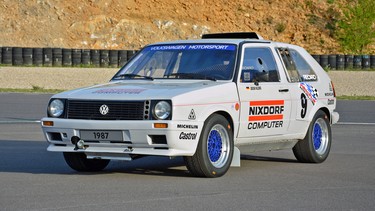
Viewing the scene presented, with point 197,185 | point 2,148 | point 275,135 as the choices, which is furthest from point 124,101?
point 2,148

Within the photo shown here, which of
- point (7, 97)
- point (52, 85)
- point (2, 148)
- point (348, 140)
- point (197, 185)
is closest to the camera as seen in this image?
point (197, 185)

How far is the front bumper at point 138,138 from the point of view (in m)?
9.52

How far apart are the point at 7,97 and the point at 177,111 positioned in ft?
59.4

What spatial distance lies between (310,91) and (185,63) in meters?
1.83

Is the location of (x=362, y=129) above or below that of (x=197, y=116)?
below

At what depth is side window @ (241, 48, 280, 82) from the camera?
10781 mm

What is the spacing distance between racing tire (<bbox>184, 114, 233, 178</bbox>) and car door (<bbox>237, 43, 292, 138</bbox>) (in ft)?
1.08

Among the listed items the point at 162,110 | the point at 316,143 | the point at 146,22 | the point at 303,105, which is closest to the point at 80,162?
the point at 162,110

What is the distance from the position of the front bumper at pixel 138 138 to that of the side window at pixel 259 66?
1.28 metres

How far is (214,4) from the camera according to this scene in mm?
55062

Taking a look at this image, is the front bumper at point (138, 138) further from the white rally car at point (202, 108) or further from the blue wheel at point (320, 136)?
the blue wheel at point (320, 136)

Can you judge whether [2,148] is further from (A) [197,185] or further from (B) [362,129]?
(B) [362,129]

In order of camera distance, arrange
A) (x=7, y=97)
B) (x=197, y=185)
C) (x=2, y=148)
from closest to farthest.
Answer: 1. (x=197, y=185)
2. (x=2, y=148)
3. (x=7, y=97)

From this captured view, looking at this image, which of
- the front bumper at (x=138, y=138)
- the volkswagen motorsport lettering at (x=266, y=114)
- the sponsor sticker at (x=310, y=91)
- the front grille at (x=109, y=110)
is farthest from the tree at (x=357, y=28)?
the front bumper at (x=138, y=138)
